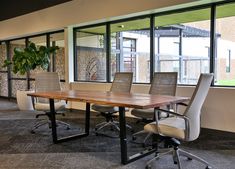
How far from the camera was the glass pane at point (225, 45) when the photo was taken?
4.27 meters

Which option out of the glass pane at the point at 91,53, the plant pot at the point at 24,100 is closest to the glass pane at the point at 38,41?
the plant pot at the point at 24,100

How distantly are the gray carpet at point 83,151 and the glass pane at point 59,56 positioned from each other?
278 cm

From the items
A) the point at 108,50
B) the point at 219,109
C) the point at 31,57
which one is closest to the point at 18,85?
the point at 31,57

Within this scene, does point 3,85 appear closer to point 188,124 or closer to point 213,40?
point 213,40

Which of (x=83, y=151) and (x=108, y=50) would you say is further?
(x=108, y=50)

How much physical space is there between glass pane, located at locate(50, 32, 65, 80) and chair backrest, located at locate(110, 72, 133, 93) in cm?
294

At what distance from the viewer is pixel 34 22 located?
757 cm

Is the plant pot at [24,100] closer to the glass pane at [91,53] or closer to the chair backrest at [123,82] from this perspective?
the glass pane at [91,53]

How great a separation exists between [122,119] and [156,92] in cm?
128

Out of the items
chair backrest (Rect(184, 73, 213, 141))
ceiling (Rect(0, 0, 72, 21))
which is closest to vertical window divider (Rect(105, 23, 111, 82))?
ceiling (Rect(0, 0, 72, 21))

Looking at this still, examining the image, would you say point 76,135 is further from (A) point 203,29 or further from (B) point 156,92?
(A) point 203,29

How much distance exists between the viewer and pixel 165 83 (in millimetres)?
4035

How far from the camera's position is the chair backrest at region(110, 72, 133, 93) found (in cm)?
450

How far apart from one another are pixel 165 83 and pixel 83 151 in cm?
165
